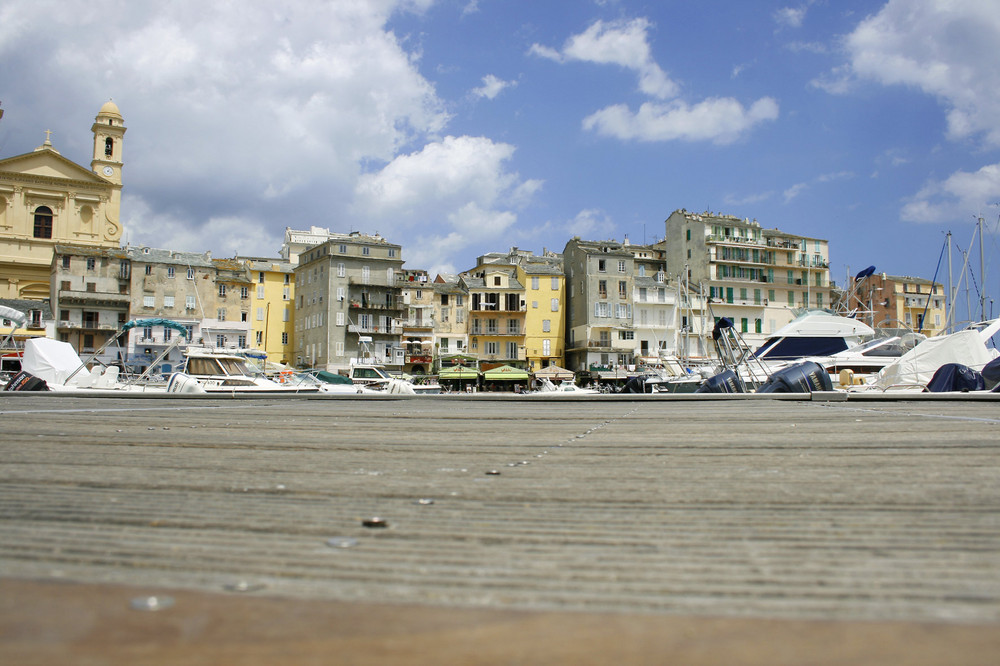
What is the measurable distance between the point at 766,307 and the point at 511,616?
80417 millimetres

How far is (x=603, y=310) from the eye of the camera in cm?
6981

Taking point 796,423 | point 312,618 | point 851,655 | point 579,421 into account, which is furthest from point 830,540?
point 579,421

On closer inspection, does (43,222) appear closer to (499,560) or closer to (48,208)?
(48,208)

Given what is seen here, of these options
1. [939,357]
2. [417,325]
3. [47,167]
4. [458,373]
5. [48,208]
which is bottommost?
[458,373]

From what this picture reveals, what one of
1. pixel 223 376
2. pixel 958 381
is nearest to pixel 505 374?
pixel 223 376

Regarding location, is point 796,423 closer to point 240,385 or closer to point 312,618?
point 312,618

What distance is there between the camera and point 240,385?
23.9 m

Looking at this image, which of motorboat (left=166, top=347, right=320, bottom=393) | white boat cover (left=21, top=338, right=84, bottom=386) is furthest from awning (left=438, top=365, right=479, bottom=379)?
white boat cover (left=21, top=338, right=84, bottom=386)

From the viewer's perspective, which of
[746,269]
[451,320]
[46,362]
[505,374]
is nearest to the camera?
[46,362]

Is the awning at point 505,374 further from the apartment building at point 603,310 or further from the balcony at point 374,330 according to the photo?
the balcony at point 374,330

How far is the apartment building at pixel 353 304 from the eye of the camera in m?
65.6

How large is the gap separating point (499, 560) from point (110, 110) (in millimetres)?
81705

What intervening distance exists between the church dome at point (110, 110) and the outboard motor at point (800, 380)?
238 feet

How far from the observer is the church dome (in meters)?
69.2
